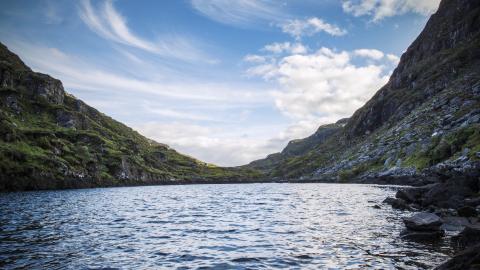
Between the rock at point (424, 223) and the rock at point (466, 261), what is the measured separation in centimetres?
1720

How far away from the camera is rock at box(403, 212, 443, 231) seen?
3005cm

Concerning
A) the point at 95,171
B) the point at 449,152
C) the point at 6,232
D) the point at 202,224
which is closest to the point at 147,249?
the point at 202,224

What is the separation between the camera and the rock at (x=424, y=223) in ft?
98.6

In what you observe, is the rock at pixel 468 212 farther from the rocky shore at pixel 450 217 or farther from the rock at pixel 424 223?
the rock at pixel 424 223

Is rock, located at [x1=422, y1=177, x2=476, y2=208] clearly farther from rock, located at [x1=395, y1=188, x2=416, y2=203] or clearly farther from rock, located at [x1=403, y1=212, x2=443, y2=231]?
rock, located at [x1=403, y1=212, x2=443, y2=231]

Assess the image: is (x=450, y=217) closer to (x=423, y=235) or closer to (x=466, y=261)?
(x=423, y=235)

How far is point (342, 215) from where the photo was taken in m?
46.5

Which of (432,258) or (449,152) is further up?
(449,152)

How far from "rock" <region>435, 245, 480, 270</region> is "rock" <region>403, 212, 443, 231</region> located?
1720 centimetres

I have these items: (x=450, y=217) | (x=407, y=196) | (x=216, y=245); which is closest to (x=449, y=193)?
(x=407, y=196)

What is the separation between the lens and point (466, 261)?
13.6 m

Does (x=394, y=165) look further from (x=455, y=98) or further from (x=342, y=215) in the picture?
(x=342, y=215)

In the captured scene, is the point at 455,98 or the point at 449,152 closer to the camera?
the point at 449,152

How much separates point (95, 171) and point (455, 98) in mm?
207127
